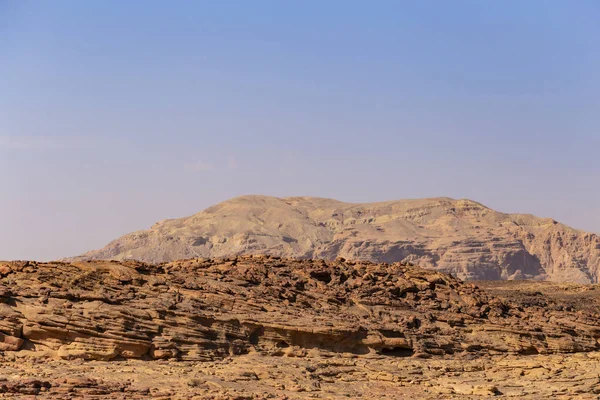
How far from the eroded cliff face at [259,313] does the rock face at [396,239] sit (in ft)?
258

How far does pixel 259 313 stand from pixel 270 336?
1146mm

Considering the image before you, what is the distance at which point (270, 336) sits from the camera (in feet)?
95.2

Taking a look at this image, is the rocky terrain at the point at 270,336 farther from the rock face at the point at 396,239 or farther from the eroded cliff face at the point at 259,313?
the rock face at the point at 396,239

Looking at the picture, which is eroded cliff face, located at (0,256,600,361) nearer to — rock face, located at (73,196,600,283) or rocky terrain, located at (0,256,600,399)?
rocky terrain, located at (0,256,600,399)

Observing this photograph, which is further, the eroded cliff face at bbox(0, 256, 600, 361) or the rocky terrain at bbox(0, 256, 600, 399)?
the eroded cliff face at bbox(0, 256, 600, 361)

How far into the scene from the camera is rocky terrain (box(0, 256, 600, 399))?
82.6ft

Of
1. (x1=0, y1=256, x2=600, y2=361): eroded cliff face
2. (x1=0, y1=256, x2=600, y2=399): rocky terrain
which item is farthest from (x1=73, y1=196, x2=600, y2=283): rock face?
(x1=0, y1=256, x2=600, y2=399): rocky terrain

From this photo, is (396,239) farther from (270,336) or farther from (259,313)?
(270,336)

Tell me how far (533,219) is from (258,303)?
395ft

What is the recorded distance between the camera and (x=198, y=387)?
2441cm

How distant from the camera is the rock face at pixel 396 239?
122312 mm

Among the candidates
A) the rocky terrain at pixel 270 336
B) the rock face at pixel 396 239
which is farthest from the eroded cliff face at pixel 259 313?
the rock face at pixel 396 239

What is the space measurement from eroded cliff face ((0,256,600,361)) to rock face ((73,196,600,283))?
78.6 m

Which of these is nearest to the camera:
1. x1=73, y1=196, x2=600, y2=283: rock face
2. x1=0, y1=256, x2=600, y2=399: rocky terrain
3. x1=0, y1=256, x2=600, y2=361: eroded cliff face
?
x1=0, y1=256, x2=600, y2=399: rocky terrain
